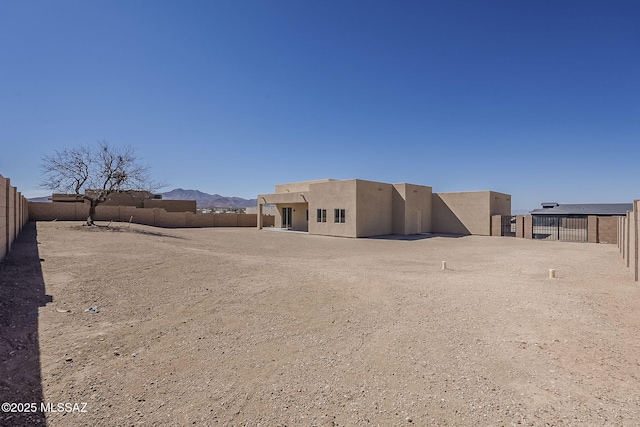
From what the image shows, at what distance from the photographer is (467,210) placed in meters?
28.1

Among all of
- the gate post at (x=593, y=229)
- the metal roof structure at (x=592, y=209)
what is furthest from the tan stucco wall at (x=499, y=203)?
the metal roof structure at (x=592, y=209)

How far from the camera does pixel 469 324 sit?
222 inches

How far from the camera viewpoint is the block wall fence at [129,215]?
27906 millimetres

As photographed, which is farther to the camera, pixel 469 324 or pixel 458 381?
pixel 469 324

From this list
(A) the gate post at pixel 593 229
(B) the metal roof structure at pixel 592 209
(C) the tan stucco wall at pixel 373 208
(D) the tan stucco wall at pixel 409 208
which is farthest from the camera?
(B) the metal roof structure at pixel 592 209

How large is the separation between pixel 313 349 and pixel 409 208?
23618mm

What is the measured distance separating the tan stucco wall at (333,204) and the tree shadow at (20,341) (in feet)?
59.1

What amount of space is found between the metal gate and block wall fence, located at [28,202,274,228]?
30.1m

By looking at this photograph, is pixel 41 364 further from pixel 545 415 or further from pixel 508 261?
pixel 508 261

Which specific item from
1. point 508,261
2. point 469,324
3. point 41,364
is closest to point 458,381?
point 469,324

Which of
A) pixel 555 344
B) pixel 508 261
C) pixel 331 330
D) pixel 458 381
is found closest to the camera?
pixel 458 381

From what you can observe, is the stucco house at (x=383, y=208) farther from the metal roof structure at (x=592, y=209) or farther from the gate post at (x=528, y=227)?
the metal roof structure at (x=592, y=209)

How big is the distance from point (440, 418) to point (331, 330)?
7.87ft

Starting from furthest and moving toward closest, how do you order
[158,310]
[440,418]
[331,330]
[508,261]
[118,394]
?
[508,261]
[158,310]
[331,330]
[118,394]
[440,418]
